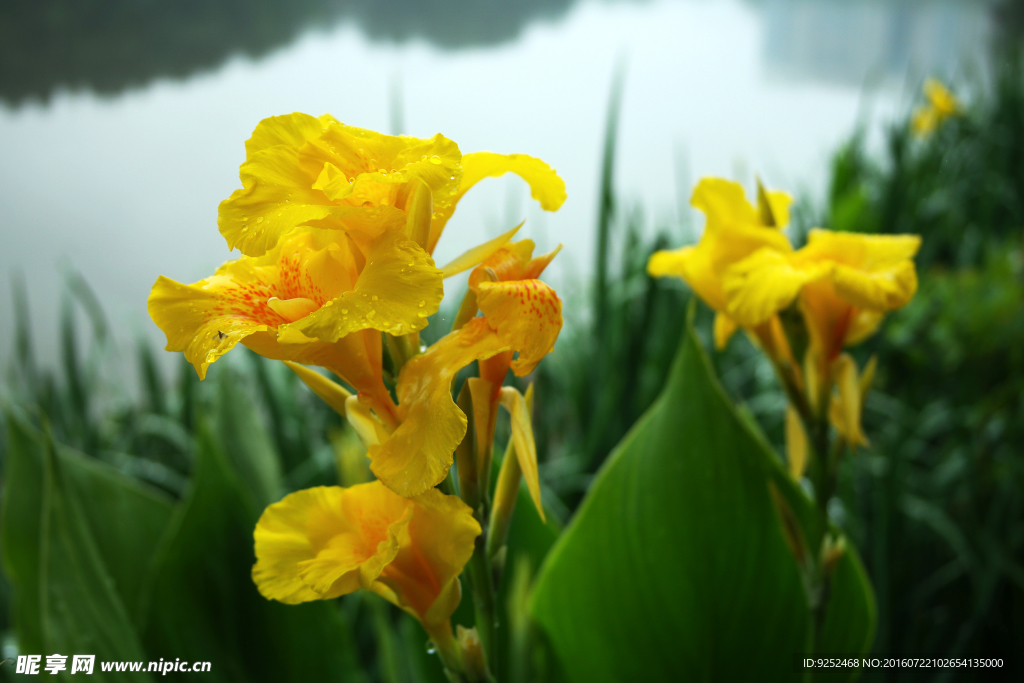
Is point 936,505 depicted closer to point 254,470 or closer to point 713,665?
point 713,665

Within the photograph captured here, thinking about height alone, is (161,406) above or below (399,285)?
below

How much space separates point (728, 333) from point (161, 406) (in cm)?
77

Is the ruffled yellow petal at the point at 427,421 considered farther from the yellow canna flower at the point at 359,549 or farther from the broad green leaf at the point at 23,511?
the broad green leaf at the point at 23,511

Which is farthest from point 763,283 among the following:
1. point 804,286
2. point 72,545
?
point 72,545

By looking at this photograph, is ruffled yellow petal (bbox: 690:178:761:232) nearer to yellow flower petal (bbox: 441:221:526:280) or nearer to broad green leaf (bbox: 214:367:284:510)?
yellow flower petal (bbox: 441:221:526:280)

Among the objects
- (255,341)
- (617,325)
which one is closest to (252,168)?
(255,341)

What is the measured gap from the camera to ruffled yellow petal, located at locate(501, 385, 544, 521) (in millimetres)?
165

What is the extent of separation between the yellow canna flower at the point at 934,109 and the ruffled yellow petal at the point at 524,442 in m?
1.72

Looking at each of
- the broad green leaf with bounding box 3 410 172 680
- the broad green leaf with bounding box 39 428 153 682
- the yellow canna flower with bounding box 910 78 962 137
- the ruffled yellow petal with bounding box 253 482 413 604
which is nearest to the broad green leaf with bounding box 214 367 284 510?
the broad green leaf with bounding box 3 410 172 680

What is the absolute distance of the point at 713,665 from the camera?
0.35 m

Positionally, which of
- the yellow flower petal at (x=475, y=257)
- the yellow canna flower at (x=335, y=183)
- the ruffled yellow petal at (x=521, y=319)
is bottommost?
the ruffled yellow petal at (x=521, y=319)

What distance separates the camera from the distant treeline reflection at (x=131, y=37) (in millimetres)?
1159

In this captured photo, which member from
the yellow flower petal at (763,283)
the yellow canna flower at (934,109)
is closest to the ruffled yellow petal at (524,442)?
the yellow flower petal at (763,283)

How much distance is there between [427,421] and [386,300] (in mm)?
32
